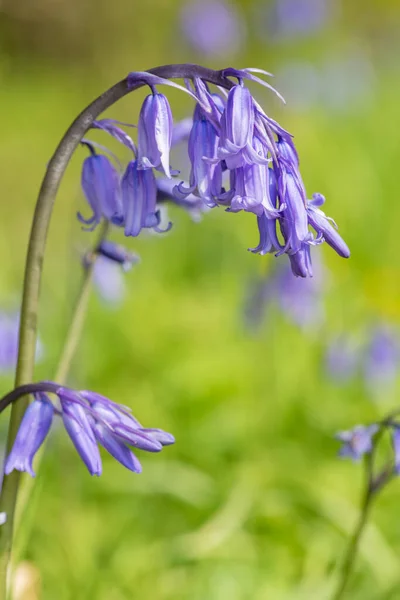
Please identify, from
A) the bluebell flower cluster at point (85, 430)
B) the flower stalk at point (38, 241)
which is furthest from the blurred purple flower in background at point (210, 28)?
the bluebell flower cluster at point (85, 430)

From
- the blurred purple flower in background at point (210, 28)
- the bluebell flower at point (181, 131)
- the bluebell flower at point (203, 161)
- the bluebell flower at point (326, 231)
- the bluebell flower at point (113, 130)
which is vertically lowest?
the bluebell flower at point (326, 231)

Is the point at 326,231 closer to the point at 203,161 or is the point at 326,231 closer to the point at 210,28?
the point at 203,161

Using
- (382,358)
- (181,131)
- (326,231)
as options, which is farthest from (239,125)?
(382,358)

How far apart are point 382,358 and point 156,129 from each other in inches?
77.9

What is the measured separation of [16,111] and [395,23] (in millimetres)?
6892

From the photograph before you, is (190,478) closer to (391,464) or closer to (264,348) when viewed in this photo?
(264,348)

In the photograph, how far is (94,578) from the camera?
6.37 ft

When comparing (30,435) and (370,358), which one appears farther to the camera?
(370,358)

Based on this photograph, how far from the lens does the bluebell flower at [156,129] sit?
1178 mm

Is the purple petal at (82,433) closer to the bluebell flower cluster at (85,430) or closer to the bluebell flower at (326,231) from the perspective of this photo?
the bluebell flower cluster at (85,430)

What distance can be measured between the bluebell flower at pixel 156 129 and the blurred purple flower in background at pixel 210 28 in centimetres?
409

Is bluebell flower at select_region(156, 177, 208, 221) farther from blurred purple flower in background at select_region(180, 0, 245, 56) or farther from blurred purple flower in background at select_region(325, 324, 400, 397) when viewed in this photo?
blurred purple flower in background at select_region(180, 0, 245, 56)

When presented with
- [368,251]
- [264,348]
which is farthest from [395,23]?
[264,348]

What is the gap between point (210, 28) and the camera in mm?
5344
